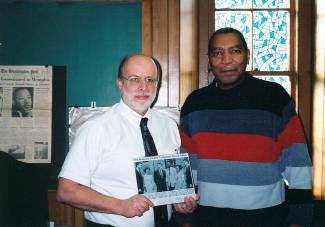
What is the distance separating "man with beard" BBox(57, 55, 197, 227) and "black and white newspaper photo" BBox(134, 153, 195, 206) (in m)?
0.05

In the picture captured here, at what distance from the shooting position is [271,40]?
288 centimetres

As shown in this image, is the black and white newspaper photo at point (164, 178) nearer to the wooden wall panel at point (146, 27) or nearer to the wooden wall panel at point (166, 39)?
the wooden wall panel at point (166, 39)

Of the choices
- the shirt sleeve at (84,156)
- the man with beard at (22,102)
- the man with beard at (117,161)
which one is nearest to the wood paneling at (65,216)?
the man with beard at (22,102)

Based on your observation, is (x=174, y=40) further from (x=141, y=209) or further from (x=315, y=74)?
(x=141, y=209)

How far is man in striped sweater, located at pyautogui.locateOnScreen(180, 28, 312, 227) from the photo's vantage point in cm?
174

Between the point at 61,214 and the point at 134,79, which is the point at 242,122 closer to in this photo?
the point at 134,79

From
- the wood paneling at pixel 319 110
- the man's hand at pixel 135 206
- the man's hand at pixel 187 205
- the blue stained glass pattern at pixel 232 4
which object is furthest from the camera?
the blue stained glass pattern at pixel 232 4

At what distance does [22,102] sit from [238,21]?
7.01 ft

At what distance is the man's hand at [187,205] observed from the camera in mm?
1663

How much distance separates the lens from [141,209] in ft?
5.04

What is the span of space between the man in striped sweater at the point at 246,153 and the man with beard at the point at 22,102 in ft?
5.40

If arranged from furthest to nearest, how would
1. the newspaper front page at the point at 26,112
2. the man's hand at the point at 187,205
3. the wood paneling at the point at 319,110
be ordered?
the newspaper front page at the point at 26,112 → the wood paneling at the point at 319,110 → the man's hand at the point at 187,205

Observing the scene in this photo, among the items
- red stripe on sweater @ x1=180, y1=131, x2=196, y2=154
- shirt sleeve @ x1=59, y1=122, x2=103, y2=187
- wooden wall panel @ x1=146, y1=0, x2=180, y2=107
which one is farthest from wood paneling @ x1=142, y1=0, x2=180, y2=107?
shirt sleeve @ x1=59, y1=122, x2=103, y2=187

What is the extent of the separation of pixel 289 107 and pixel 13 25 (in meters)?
2.45
